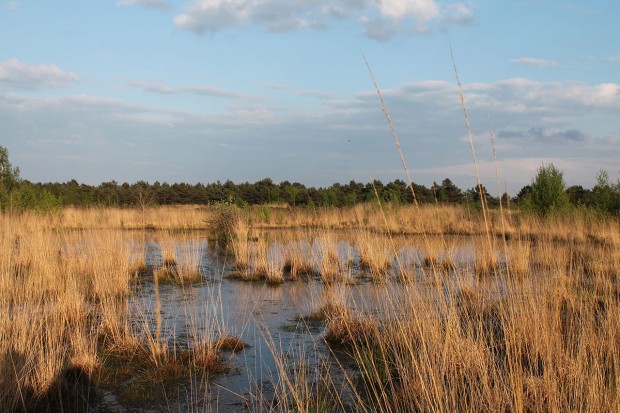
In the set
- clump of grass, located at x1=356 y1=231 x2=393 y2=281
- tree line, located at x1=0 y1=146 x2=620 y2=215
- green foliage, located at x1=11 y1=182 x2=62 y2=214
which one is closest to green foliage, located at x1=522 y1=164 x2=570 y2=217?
tree line, located at x1=0 y1=146 x2=620 y2=215

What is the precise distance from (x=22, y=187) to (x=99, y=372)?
1682cm

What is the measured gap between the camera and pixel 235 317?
6262 mm

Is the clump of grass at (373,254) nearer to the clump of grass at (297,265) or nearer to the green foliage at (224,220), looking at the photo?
the clump of grass at (297,265)

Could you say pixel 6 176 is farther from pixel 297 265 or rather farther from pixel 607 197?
pixel 607 197

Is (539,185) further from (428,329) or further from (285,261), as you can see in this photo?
(428,329)

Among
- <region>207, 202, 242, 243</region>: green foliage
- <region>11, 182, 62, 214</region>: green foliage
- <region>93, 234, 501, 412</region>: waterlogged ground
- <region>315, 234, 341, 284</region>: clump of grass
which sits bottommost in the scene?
<region>93, 234, 501, 412</region>: waterlogged ground

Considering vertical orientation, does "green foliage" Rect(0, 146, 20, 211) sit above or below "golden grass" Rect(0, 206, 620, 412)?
above

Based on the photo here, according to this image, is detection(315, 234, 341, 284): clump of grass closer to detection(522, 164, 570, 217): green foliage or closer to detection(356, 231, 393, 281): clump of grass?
detection(356, 231, 393, 281): clump of grass

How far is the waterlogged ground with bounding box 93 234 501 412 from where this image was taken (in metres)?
3.83

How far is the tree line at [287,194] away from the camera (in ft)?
57.3

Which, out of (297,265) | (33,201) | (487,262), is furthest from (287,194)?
(487,262)

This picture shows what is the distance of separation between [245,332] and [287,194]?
34.5 m

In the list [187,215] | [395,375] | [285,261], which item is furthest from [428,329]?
[187,215]

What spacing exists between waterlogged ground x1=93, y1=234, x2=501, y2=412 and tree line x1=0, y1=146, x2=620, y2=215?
1.64 meters
